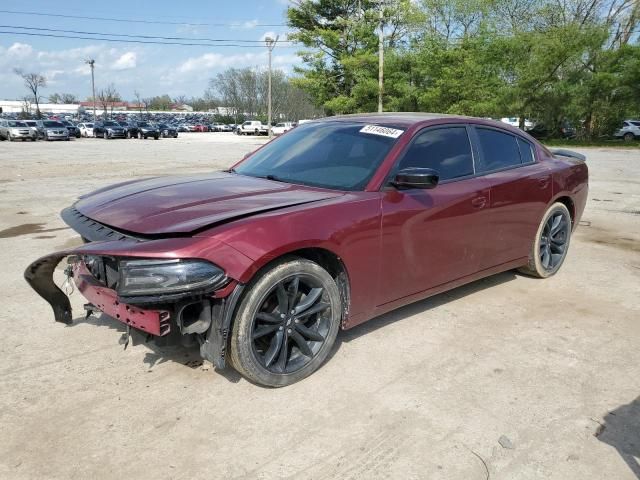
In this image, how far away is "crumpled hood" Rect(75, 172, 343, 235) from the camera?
2848mm

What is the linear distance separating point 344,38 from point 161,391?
36.9 meters

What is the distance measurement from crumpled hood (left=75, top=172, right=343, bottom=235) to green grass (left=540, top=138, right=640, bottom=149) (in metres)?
33.7

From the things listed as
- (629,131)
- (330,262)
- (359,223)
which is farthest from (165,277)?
(629,131)

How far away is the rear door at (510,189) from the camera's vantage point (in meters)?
4.30

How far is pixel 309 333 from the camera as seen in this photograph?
10.4 feet

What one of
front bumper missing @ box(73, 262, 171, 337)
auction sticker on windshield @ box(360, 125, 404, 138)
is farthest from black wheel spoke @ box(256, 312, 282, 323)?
auction sticker on windshield @ box(360, 125, 404, 138)

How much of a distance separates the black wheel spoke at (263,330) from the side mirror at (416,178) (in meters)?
1.22

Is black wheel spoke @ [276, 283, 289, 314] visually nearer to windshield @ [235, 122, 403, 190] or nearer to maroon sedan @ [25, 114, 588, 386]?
maroon sedan @ [25, 114, 588, 386]

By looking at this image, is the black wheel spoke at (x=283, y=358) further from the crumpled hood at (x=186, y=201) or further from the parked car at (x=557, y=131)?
the parked car at (x=557, y=131)

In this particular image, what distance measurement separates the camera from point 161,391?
303cm

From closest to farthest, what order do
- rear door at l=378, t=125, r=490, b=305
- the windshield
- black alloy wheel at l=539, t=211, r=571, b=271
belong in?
rear door at l=378, t=125, r=490, b=305
the windshield
black alloy wheel at l=539, t=211, r=571, b=271

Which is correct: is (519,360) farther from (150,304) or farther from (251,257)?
(150,304)

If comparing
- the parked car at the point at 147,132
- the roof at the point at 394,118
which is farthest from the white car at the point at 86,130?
the roof at the point at 394,118

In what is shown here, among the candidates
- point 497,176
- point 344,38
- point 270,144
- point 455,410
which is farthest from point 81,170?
point 344,38
